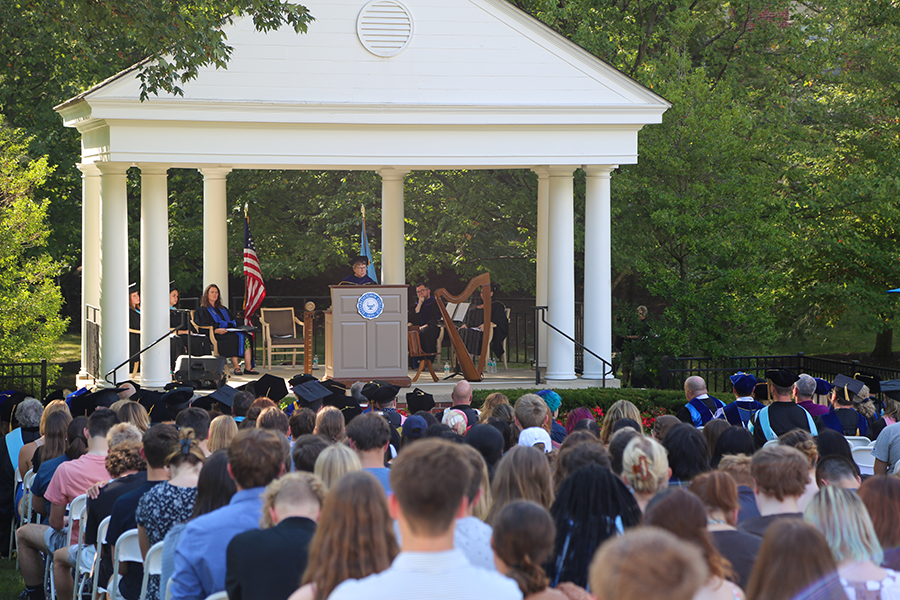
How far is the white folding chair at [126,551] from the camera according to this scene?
6270 mm

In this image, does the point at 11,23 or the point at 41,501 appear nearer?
the point at 41,501

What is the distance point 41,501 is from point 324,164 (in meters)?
10.8

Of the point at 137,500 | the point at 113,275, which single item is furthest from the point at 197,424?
the point at 113,275

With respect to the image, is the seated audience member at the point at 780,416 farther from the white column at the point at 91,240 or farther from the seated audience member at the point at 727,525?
the white column at the point at 91,240

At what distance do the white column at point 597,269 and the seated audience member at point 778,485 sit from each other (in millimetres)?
13286

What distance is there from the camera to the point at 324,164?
18188 mm

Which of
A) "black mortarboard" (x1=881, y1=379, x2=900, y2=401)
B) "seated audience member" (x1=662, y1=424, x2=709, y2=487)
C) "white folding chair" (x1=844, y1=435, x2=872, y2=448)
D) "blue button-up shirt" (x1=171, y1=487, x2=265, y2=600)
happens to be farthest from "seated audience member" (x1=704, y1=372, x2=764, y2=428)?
"blue button-up shirt" (x1=171, y1=487, x2=265, y2=600)

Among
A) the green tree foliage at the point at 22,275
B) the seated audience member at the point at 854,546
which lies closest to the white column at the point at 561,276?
the green tree foliage at the point at 22,275

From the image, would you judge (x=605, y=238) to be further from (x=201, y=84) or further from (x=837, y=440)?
(x=837, y=440)

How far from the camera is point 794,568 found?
3502 millimetres

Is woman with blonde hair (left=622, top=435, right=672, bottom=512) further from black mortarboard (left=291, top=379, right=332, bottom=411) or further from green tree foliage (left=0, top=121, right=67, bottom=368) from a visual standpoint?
green tree foliage (left=0, top=121, right=67, bottom=368)

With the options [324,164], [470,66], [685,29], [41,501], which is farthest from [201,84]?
[685,29]

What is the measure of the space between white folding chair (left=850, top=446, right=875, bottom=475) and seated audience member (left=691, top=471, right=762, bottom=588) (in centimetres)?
515

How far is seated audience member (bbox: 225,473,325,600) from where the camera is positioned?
4629 mm
